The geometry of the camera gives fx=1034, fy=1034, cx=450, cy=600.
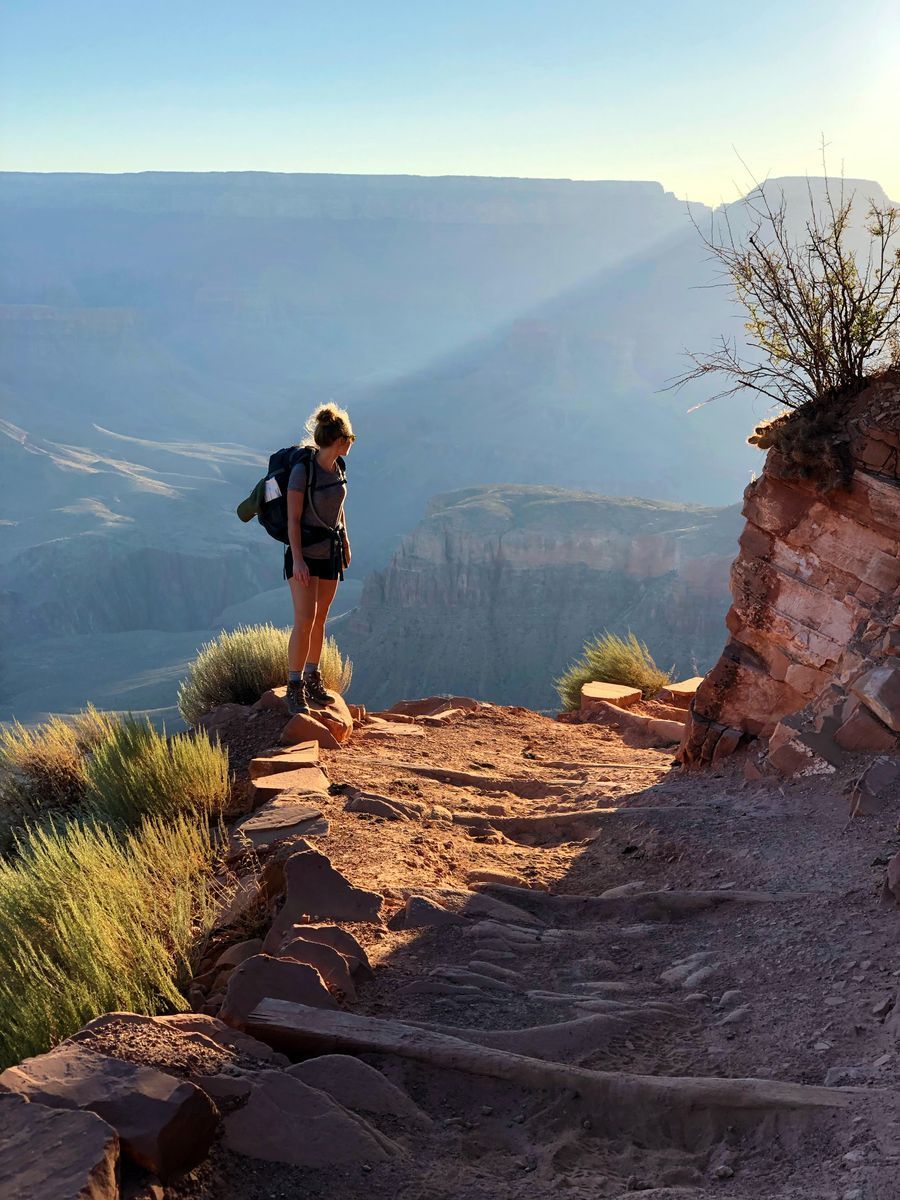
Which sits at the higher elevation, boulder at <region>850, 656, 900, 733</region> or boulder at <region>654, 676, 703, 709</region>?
boulder at <region>850, 656, 900, 733</region>

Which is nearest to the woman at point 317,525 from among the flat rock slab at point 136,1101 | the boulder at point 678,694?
the flat rock slab at point 136,1101

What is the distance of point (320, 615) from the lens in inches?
274

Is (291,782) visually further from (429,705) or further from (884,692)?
(429,705)

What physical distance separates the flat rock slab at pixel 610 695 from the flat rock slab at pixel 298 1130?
7.91 m

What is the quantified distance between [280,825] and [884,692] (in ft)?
9.98

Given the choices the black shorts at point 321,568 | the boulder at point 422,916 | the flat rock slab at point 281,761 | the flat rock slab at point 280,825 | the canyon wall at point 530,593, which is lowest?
the canyon wall at point 530,593

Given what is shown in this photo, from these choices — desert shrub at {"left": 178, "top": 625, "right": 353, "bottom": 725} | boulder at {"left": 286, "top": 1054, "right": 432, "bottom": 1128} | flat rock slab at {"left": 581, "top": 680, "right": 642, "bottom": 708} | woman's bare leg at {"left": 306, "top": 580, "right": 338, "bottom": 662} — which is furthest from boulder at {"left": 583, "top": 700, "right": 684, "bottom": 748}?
boulder at {"left": 286, "top": 1054, "right": 432, "bottom": 1128}

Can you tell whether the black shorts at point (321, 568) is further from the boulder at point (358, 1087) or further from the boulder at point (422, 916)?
the boulder at point (358, 1087)

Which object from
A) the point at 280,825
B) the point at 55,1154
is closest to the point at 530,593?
the point at 280,825

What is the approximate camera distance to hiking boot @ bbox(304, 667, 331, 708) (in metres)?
7.32

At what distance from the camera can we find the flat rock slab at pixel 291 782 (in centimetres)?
579

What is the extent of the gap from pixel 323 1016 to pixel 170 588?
89.2 metres

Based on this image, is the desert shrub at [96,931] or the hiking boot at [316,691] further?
the hiking boot at [316,691]

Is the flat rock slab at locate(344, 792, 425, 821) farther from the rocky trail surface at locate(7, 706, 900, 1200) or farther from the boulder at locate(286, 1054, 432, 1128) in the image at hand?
the boulder at locate(286, 1054, 432, 1128)
